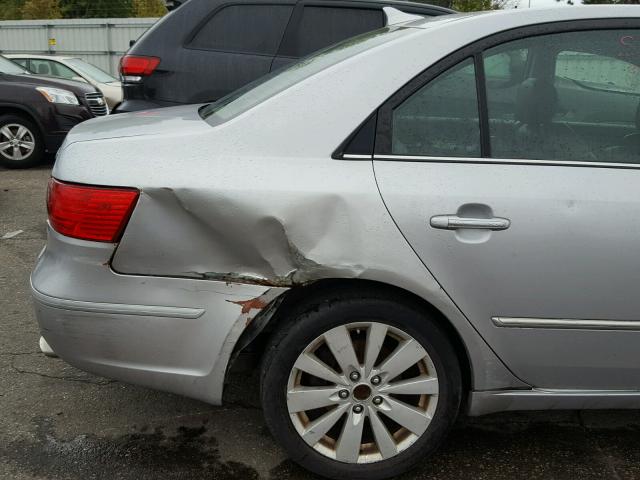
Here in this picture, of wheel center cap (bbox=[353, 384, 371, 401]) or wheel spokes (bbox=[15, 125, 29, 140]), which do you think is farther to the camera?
wheel spokes (bbox=[15, 125, 29, 140])

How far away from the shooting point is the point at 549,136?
236 cm

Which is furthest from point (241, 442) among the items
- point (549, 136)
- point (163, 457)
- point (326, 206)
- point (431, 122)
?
point (549, 136)

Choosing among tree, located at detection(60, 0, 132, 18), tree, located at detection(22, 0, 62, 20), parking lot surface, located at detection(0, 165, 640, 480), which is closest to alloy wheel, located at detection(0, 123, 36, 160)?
parking lot surface, located at detection(0, 165, 640, 480)

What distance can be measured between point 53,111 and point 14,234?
3250 mm

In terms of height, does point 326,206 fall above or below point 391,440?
above

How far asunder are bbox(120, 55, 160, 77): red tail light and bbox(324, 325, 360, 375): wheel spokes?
3.64 m

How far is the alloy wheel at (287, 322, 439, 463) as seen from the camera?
2.32 meters

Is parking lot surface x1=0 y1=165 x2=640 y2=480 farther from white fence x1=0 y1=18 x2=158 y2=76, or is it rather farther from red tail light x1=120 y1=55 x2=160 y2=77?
white fence x1=0 y1=18 x2=158 y2=76

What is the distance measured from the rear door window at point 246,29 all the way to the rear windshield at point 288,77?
250 cm

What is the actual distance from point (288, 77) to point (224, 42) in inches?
116

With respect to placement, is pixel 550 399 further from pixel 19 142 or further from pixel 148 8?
pixel 148 8

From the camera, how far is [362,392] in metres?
2.38

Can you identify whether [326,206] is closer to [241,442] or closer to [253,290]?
[253,290]

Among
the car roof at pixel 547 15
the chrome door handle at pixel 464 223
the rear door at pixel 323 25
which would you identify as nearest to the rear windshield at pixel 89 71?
the rear door at pixel 323 25
